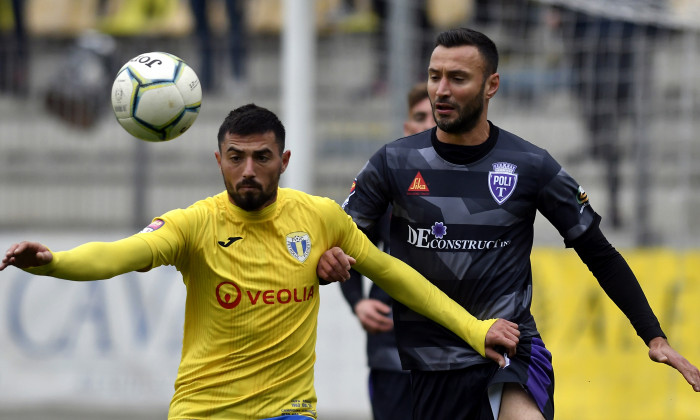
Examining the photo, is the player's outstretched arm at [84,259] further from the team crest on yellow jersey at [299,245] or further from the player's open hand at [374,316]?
the player's open hand at [374,316]

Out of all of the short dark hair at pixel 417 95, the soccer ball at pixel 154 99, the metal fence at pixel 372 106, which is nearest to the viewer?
the soccer ball at pixel 154 99

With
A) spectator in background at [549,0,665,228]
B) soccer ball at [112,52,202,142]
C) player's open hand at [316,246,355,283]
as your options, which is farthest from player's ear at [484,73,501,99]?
spectator in background at [549,0,665,228]

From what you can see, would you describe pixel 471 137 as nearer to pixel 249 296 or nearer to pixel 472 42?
pixel 472 42

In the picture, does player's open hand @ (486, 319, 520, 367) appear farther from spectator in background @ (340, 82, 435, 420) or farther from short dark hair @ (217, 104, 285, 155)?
spectator in background @ (340, 82, 435, 420)

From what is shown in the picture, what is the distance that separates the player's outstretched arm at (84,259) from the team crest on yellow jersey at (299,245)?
2.05ft

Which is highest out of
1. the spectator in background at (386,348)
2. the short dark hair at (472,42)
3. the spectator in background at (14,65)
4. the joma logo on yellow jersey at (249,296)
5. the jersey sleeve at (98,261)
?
the short dark hair at (472,42)

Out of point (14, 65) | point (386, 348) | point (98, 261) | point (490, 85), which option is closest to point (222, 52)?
point (14, 65)

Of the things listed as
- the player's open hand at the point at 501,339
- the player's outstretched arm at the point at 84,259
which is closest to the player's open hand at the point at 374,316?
the player's open hand at the point at 501,339

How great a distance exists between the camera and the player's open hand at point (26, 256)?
362 centimetres

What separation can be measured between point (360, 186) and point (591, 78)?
5.85 metres

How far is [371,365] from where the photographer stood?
6.24 meters

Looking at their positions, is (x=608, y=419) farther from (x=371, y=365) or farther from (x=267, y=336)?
(x=267, y=336)

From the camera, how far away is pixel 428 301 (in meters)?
4.56

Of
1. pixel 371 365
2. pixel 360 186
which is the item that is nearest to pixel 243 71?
pixel 371 365
